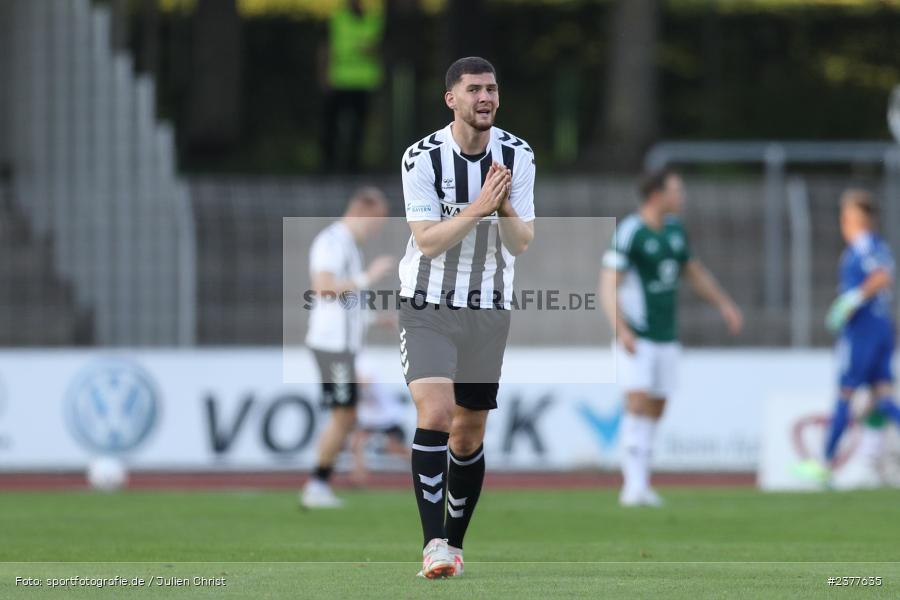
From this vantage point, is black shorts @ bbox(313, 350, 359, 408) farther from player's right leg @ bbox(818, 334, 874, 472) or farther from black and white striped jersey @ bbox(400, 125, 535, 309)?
black and white striped jersey @ bbox(400, 125, 535, 309)

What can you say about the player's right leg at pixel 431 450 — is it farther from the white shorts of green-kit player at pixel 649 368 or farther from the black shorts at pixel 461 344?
the white shorts of green-kit player at pixel 649 368

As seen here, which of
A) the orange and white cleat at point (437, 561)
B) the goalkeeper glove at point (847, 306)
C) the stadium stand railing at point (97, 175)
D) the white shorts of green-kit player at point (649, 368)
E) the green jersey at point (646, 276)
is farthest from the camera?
the stadium stand railing at point (97, 175)

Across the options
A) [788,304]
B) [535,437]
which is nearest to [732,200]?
[788,304]

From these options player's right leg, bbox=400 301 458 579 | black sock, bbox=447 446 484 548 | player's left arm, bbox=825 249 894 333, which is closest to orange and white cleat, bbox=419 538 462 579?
player's right leg, bbox=400 301 458 579

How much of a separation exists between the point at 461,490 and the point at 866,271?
788cm

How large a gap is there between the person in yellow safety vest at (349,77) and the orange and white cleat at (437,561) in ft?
45.3

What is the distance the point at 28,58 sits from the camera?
20.4 metres

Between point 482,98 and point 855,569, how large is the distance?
2946 millimetres

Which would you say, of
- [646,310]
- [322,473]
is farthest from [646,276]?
[322,473]

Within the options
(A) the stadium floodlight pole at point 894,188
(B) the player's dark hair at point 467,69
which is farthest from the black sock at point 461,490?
(A) the stadium floodlight pole at point 894,188

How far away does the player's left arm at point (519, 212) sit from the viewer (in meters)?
8.00

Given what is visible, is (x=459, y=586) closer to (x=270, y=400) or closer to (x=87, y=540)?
(x=87, y=540)

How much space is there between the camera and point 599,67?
96.2ft

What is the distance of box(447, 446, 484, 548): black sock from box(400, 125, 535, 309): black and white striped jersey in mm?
791
